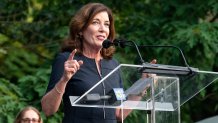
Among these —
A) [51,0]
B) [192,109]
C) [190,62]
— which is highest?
[51,0]

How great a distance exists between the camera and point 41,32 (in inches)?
370

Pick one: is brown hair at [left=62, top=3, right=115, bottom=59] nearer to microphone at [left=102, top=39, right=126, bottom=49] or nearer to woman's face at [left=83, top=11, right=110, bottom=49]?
woman's face at [left=83, top=11, right=110, bottom=49]

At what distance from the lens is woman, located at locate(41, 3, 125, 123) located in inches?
174

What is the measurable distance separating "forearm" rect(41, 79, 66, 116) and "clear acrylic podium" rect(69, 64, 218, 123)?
9.6 inches

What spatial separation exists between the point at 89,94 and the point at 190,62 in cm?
442

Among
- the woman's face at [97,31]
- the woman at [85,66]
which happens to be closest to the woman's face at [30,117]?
the woman at [85,66]

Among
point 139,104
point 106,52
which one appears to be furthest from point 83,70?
point 139,104

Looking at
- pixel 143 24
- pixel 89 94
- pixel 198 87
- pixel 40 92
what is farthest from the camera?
pixel 143 24

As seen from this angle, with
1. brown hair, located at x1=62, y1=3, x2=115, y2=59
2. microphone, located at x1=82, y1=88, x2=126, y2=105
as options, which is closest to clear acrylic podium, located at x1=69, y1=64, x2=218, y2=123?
microphone, located at x1=82, y1=88, x2=126, y2=105

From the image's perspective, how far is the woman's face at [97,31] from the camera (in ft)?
15.0

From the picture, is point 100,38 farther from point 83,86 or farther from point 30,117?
point 30,117

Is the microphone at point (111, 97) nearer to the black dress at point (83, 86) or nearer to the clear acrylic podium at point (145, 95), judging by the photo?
the clear acrylic podium at point (145, 95)

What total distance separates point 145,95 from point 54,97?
1.80ft

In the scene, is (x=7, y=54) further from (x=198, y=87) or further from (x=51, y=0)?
(x=198, y=87)
